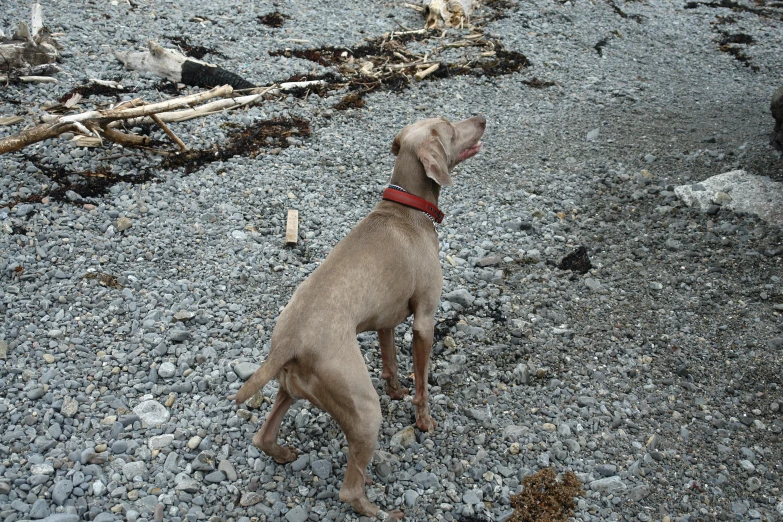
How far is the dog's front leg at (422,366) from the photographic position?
4797 millimetres

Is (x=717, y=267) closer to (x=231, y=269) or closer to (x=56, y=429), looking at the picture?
(x=231, y=269)

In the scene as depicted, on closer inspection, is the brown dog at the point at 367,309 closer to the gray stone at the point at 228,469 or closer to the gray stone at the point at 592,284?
the gray stone at the point at 228,469

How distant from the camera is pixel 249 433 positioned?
15.8 feet

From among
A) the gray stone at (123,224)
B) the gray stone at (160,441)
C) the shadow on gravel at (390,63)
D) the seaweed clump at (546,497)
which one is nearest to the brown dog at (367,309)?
the gray stone at (160,441)

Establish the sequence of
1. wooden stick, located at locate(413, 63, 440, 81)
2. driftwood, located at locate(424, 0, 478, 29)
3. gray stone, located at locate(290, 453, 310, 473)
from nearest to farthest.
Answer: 1. gray stone, located at locate(290, 453, 310, 473)
2. wooden stick, located at locate(413, 63, 440, 81)
3. driftwood, located at locate(424, 0, 478, 29)

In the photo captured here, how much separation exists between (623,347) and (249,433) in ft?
11.7

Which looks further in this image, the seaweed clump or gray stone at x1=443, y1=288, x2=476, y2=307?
gray stone at x1=443, y1=288, x2=476, y2=307

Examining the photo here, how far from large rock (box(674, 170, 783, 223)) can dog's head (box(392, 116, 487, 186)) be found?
411 cm

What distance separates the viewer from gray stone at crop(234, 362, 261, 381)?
5285 millimetres

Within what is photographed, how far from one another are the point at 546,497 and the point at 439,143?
2866 millimetres

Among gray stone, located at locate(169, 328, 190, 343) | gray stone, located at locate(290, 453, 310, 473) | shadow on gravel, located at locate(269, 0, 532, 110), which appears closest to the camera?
gray stone, located at locate(290, 453, 310, 473)

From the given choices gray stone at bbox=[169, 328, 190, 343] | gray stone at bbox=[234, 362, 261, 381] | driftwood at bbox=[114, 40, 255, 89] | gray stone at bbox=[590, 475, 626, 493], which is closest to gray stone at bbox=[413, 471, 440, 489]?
gray stone at bbox=[590, 475, 626, 493]

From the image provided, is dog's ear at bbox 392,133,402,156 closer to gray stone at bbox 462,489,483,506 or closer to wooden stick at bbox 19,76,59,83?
gray stone at bbox 462,489,483,506

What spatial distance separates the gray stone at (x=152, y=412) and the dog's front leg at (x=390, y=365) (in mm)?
1796
